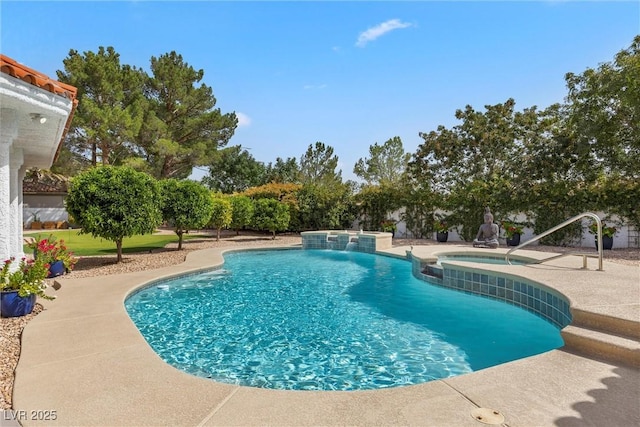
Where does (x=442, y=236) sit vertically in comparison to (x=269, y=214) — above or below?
below

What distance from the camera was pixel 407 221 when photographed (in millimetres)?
21641

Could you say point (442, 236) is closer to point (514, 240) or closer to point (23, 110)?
point (514, 240)

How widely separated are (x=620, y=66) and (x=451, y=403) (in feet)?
58.9

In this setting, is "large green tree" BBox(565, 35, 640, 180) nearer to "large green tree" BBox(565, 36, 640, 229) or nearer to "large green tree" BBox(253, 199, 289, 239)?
"large green tree" BBox(565, 36, 640, 229)

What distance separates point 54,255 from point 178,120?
23.6m

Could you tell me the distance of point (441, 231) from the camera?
62.4ft

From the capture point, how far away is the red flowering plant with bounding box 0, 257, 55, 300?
552cm

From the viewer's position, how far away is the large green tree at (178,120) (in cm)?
2750

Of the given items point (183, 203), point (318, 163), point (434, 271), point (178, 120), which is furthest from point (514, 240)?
point (318, 163)

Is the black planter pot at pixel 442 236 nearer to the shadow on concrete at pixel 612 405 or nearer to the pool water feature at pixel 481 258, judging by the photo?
the pool water feature at pixel 481 258

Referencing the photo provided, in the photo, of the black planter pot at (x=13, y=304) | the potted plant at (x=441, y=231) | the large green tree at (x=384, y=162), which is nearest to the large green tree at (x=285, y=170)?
the large green tree at (x=384, y=162)

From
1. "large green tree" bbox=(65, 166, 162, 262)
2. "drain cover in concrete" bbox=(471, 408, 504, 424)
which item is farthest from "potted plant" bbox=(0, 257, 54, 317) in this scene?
"drain cover in concrete" bbox=(471, 408, 504, 424)

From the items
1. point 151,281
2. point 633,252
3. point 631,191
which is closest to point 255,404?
point 151,281

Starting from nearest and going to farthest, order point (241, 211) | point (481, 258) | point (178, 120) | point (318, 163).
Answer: point (481, 258) < point (241, 211) < point (178, 120) < point (318, 163)
